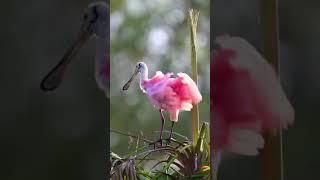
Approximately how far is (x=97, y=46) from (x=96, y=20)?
5 centimetres

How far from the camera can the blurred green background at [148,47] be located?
5.32ft

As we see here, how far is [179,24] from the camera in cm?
200

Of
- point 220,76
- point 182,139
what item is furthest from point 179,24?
point 220,76

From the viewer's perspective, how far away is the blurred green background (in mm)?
1621

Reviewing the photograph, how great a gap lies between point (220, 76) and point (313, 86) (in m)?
0.19

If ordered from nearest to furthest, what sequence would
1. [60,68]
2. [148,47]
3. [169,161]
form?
1. [60,68]
2. [169,161]
3. [148,47]

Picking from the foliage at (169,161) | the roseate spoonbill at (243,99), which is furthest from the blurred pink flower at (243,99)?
the foliage at (169,161)

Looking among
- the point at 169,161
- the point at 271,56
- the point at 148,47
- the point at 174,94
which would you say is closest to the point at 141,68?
the point at 174,94

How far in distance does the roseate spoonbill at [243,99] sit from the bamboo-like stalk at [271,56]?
0.01 meters

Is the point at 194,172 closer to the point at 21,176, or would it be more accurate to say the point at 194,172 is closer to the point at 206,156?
the point at 206,156

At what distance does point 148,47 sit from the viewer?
1.92m

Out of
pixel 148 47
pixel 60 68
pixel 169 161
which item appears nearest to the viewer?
pixel 60 68

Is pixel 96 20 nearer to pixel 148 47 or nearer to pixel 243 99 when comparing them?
pixel 243 99

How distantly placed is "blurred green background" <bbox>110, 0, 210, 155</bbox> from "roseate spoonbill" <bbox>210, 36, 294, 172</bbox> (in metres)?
0.38
